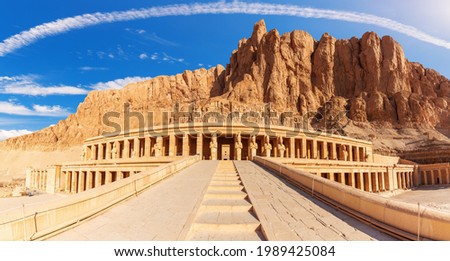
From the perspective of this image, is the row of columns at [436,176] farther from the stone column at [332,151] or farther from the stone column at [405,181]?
the stone column at [332,151]

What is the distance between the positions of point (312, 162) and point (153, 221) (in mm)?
19289

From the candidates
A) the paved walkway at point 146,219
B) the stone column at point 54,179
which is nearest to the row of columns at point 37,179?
the stone column at point 54,179

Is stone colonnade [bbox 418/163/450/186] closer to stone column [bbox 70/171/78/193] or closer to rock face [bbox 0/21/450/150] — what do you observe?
rock face [bbox 0/21/450/150]

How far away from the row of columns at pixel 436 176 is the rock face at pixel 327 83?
37.2 meters

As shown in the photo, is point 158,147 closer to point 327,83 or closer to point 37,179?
point 37,179

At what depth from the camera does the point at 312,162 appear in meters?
22.8

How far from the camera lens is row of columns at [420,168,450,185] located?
44688 mm

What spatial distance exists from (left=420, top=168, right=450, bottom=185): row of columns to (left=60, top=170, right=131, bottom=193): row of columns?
49.7 metres

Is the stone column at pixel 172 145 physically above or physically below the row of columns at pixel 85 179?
above

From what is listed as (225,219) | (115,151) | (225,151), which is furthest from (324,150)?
(225,219)

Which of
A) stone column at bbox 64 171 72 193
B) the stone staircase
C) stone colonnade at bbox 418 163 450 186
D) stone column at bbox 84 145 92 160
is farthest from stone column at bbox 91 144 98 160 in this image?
stone colonnade at bbox 418 163 450 186

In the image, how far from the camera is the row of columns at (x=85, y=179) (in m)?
25.6
